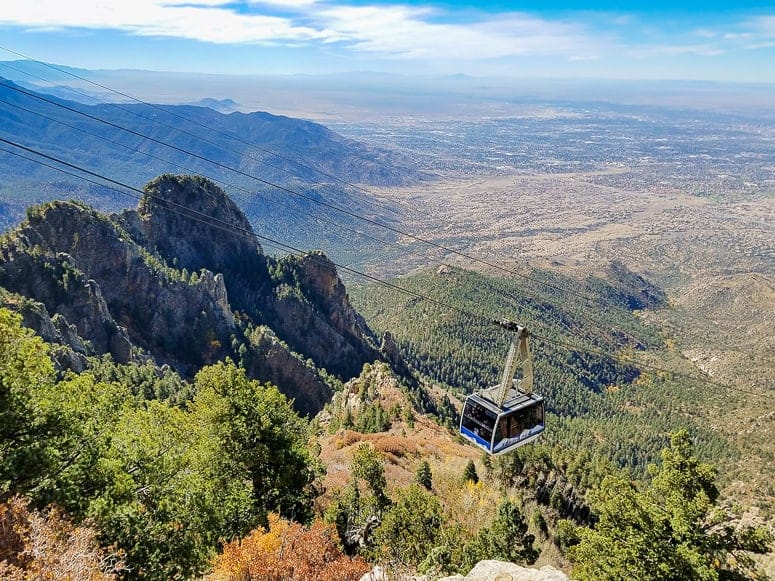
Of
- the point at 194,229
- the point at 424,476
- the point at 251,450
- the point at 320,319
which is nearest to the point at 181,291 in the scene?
the point at 194,229

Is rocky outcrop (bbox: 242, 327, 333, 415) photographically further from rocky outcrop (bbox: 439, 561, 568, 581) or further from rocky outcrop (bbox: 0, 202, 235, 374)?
rocky outcrop (bbox: 439, 561, 568, 581)

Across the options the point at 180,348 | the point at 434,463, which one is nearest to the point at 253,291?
the point at 180,348

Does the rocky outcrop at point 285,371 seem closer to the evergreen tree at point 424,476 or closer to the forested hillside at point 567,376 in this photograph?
the evergreen tree at point 424,476

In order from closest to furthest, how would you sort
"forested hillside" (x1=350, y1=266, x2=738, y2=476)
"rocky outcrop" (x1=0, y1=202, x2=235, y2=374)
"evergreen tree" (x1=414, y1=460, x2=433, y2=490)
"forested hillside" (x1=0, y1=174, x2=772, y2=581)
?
"forested hillside" (x1=0, y1=174, x2=772, y2=581), "evergreen tree" (x1=414, y1=460, x2=433, y2=490), "rocky outcrop" (x1=0, y1=202, x2=235, y2=374), "forested hillside" (x1=350, y1=266, x2=738, y2=476)

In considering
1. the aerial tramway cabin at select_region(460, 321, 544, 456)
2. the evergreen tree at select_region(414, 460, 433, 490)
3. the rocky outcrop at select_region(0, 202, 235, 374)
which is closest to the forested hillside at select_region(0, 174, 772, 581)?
the evergreen tree at select_region(414, 460, 433, 490)

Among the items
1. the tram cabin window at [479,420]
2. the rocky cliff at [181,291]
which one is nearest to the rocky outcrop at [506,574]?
the tram cabin window at [479,420]

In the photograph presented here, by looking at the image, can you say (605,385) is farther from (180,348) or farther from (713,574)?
(713,574)

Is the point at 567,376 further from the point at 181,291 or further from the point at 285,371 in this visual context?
the point at 181,291
